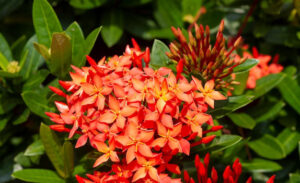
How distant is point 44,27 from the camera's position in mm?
1894

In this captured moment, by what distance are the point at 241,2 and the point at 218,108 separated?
1.11 m

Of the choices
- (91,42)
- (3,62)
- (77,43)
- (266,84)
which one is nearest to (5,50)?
(3,62)

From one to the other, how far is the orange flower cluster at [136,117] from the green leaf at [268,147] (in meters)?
0.79

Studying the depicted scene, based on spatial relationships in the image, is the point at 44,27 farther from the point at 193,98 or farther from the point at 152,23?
the point at 152,23

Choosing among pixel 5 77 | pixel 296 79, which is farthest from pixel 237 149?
pixel 5 77

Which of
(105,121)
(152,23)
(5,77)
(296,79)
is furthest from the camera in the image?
(152,23)

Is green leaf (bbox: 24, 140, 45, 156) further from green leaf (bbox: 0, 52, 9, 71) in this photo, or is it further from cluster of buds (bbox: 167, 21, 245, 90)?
cluster of buds (bbox: 167, 21, 245, 90)

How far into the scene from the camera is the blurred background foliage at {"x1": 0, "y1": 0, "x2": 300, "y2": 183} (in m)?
1.98

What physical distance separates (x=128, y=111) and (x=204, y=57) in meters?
0.43

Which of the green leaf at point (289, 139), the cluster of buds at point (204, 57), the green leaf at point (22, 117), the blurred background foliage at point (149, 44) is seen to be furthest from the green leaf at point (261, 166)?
the green leaf at point (22, 117)

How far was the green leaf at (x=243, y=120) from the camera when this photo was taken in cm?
211

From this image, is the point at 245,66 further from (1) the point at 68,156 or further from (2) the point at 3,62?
(2) the point at 3,62

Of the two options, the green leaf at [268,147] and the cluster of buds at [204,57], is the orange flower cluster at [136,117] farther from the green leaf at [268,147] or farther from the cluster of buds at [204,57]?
the green leaf at [268,147]

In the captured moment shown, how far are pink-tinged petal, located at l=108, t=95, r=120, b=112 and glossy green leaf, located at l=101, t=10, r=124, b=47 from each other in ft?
3.13
